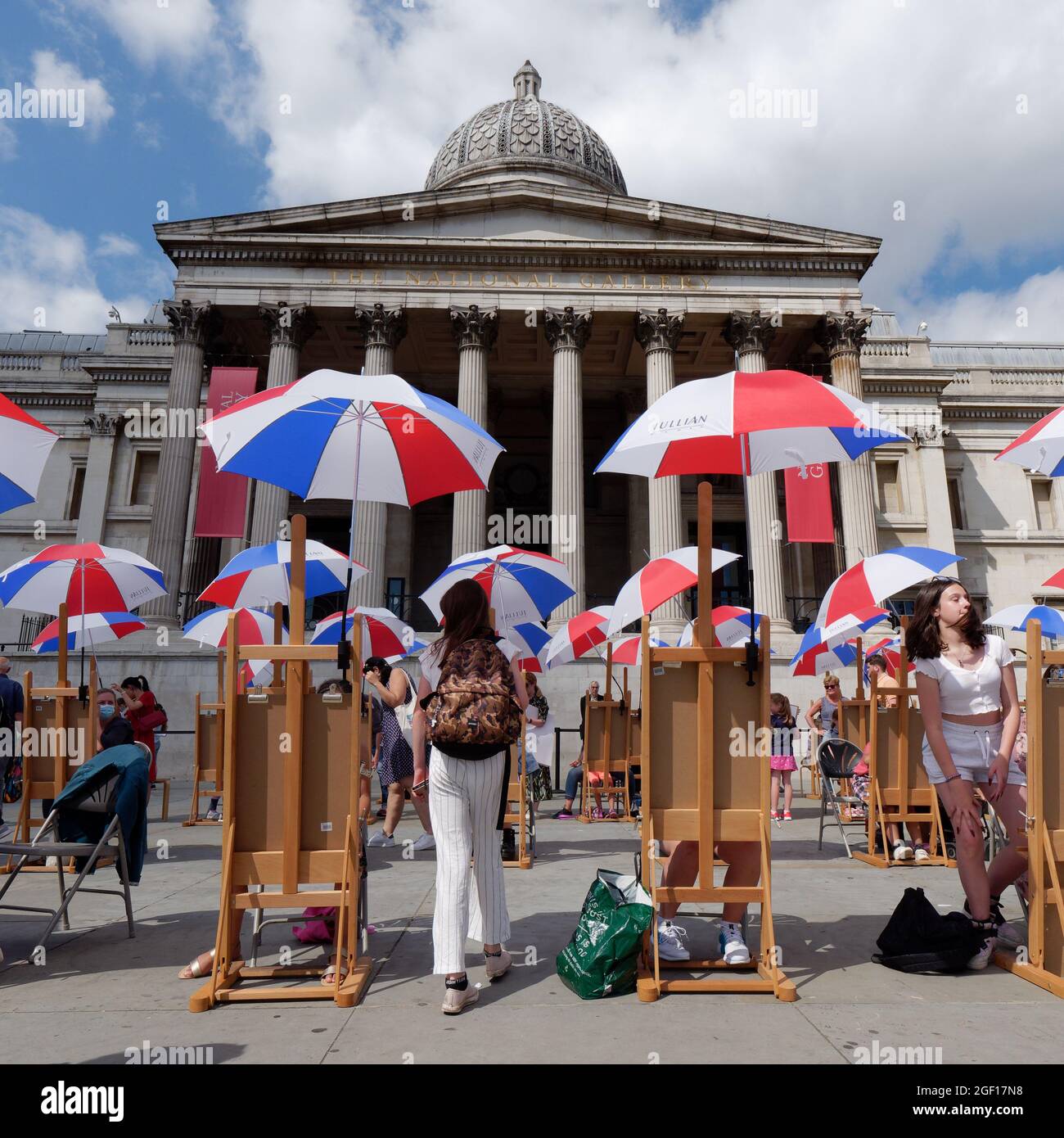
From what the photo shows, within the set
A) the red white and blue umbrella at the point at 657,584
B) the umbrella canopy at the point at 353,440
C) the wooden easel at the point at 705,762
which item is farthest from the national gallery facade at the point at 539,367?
the wooden easel at the point at 705,762

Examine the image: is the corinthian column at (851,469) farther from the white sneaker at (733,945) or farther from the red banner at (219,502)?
the white sneaker at (733,945)

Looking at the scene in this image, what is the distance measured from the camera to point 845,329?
27.5m

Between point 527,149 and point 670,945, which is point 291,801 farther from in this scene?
point 527,149

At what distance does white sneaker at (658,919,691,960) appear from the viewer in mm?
4945

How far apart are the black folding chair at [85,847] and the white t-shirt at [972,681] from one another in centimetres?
539

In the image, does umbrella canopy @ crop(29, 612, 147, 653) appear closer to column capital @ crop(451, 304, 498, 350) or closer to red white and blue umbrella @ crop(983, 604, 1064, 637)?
red white and blue umbrella @ crop(983, 604, 1064, 637)

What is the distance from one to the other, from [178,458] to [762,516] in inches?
687

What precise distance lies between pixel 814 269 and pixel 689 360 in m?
5.76

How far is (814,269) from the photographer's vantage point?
91.5 ft

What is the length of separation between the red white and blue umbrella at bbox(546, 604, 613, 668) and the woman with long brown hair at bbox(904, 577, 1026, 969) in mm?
7619

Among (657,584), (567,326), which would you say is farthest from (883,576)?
(567,326)

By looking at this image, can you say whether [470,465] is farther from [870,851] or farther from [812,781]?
[812,781]
